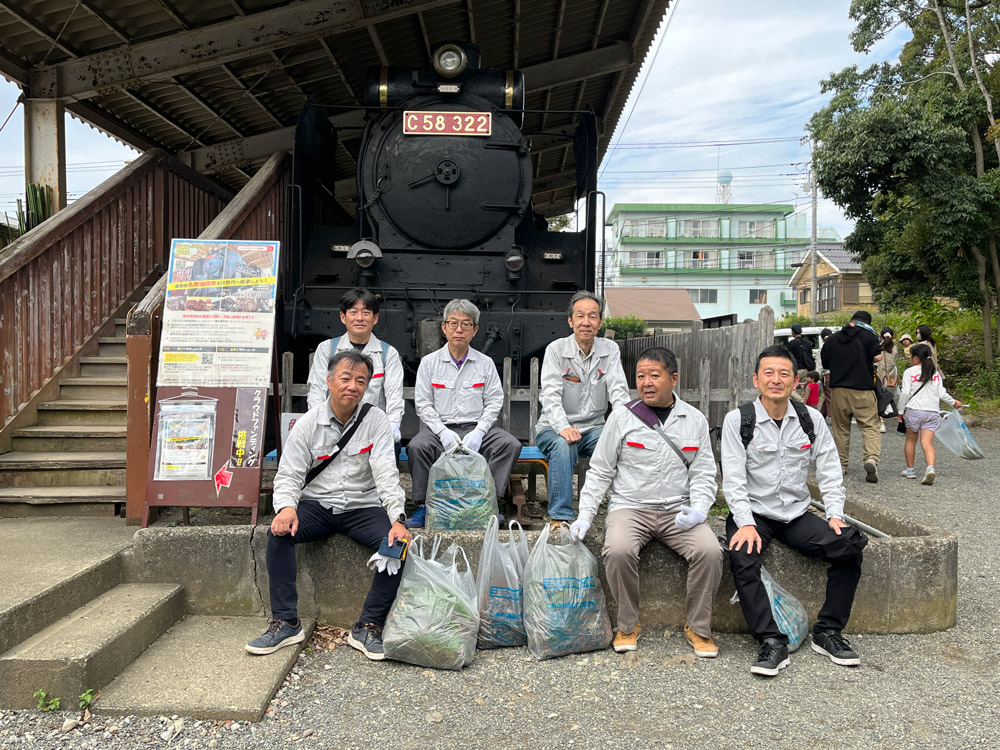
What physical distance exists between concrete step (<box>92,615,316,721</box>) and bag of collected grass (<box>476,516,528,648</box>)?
591mm

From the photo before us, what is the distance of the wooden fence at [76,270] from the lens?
514 centimetres

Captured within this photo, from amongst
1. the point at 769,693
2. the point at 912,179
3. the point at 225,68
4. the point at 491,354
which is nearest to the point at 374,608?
the point at 769,693

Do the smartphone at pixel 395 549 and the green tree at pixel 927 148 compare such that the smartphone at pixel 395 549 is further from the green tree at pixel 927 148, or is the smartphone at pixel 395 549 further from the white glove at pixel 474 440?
the green tree at pixel 927 148

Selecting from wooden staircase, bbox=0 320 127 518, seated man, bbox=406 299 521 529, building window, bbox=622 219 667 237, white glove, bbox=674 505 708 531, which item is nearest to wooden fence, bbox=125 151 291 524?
wooden staircase, bbox=0 320 127 518

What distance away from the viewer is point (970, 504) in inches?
257

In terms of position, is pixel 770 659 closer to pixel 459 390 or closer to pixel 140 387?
pixel 459 390

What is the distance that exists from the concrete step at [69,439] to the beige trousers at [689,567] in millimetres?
3692

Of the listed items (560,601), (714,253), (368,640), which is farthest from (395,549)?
(714,253)

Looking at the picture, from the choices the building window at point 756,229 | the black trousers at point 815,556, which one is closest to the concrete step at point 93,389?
the black trousers at point 815,556

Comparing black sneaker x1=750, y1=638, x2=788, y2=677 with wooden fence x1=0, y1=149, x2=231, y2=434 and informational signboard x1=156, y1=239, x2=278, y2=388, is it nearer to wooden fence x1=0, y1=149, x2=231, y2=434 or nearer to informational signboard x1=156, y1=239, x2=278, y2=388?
informational signboard x1=156, y1=239, x2=278, y2=388

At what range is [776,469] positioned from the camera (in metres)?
3.45

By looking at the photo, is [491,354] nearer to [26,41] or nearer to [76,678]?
[76,678]

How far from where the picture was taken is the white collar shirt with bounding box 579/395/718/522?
3477mm

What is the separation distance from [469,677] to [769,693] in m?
1.24
